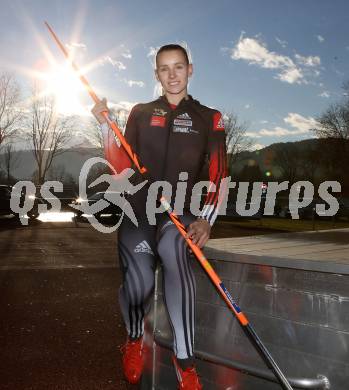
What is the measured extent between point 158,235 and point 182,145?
548 millimetres

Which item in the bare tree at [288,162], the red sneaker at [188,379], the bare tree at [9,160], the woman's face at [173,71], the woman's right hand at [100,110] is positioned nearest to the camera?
the red sneaker at [188,379]

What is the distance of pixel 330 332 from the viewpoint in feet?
6.94

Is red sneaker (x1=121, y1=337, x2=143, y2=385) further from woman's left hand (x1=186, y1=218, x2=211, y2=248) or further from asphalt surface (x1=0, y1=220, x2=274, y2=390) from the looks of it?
asphalt surface (x1=0, y1=220, x2=274, y2=390)

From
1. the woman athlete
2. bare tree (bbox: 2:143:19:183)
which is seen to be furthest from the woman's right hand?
bare tree (bbox: 2:143:19:183)

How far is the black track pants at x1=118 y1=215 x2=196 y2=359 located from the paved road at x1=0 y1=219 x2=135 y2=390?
152 centimetres

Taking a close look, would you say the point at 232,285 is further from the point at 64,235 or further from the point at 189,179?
the point at 64,235

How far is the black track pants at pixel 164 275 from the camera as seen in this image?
2682mm

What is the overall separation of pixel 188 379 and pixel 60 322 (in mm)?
3713

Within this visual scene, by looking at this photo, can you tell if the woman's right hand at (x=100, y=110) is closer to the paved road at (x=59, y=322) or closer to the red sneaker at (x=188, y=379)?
the red sneaker at (x=188, y=379)

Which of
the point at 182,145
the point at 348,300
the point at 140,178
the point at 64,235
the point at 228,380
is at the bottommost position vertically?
the point at 64,235

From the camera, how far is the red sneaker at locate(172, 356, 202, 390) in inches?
103

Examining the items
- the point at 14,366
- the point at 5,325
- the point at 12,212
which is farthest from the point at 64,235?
the point at 14,366

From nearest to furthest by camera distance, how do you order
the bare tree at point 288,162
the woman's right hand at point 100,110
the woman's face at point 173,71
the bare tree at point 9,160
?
the woman's right hand at point 100,110
the woman's face at point 173,71
the bare tree at point 9,160
the bare tree at point 288,162

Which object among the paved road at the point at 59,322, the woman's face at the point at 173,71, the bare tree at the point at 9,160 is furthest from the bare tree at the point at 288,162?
the woman's face at the point at 173,71
